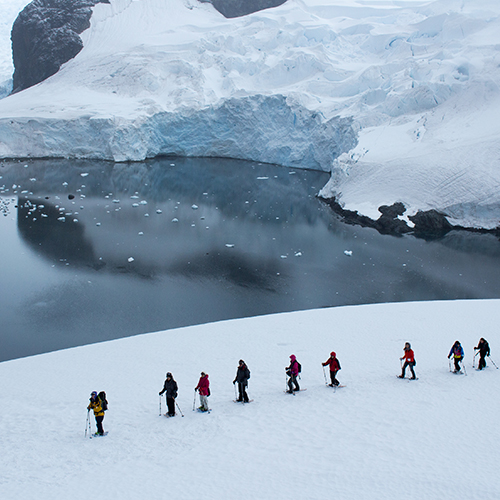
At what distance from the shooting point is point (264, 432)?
7.05 metres

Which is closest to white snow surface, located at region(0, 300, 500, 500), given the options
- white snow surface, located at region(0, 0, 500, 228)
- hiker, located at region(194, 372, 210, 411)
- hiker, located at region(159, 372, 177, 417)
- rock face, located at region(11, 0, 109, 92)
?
A: hiker, located at region(159, 372, 177, 417)

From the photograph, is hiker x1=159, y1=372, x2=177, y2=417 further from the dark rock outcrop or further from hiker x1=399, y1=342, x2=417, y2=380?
the dark rock outcrop

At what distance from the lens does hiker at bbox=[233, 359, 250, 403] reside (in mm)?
7676

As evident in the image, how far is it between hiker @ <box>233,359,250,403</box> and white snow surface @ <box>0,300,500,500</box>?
0.52ft

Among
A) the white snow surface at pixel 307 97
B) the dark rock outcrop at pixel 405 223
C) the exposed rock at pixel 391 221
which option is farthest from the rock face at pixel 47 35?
the exposed rock at pixel 391 221

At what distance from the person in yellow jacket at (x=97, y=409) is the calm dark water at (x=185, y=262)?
5.45 m

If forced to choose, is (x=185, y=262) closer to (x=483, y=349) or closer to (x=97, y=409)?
(x=97, y=409)

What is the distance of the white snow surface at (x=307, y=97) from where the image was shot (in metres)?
25.0

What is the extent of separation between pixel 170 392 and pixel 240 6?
5745cm

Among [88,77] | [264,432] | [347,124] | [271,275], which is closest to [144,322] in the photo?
[271,275]

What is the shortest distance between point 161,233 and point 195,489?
52.8 ft

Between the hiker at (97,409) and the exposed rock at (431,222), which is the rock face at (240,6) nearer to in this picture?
the exposed rock at (431,222)

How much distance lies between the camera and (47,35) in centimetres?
4947

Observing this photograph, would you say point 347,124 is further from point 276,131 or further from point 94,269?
point 94,269
